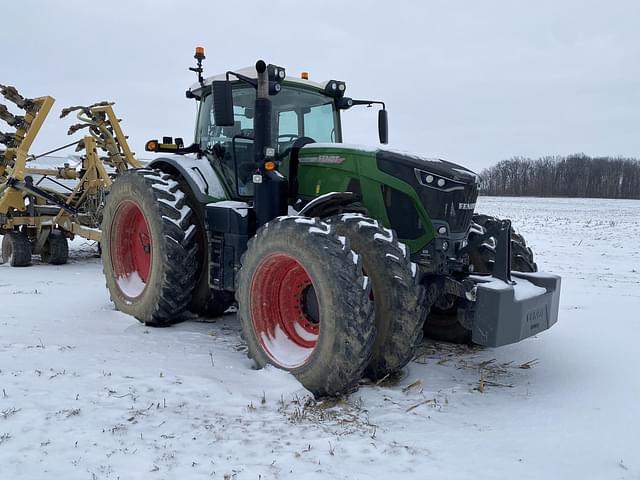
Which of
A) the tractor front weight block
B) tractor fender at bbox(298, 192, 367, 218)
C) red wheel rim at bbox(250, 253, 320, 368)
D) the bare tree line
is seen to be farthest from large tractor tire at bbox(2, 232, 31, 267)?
the bare tree line

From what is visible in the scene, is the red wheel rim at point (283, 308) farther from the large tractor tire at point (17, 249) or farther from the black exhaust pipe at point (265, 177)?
the large tractor tire at point (17, 249)

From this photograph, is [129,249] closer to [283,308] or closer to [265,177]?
[265,177]

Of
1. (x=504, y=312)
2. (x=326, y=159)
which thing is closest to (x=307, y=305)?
(x=326, y=159)

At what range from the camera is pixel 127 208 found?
5934mm

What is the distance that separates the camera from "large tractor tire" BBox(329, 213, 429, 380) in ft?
12.1

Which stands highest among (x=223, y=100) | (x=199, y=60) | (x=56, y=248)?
(x=199, y=60)

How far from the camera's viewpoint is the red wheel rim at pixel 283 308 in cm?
416

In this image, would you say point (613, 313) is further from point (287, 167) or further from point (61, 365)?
point (61, 365)

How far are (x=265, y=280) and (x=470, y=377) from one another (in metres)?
1.74

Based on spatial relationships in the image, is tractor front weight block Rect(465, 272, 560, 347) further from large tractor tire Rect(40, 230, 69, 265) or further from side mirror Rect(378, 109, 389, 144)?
large tractor tire Rect(40, 230, 69, 265)

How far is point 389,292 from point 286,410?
102cm

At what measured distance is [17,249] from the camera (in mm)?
9461

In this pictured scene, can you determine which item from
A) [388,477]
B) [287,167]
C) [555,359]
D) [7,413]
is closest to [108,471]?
[7,413]

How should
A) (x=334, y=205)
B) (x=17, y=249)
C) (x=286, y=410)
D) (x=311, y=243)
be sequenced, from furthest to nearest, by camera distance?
(x=17, y=249), (x=334, y=205), (x=311, y=243), (x=286, y=410)
